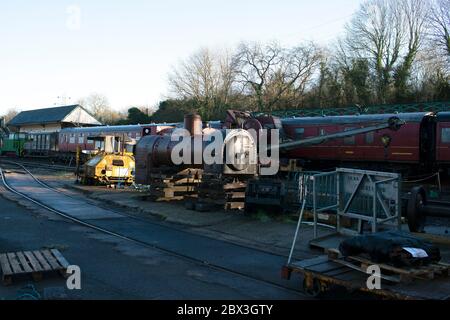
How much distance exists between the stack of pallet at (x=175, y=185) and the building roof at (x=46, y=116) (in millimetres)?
60435

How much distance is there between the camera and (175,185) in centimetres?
1577

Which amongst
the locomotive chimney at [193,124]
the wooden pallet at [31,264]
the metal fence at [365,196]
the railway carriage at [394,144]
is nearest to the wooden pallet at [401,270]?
the metal fence at [365,196]

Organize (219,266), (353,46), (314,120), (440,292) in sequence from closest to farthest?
1. (440,292)
2. (219,266)
3. (314,120)
4. (353,46)

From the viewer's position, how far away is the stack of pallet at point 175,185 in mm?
15641

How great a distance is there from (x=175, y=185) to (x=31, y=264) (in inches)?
344

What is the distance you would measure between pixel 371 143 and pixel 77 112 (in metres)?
58.8

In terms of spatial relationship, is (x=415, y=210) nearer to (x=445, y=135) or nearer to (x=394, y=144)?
(x=445, y=135)

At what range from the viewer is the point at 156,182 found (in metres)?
15.9

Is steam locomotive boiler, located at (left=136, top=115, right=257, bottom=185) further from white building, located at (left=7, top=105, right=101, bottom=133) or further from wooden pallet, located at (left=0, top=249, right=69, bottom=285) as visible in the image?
white building, located at (left=7, top=105, right=101, bottom=133)

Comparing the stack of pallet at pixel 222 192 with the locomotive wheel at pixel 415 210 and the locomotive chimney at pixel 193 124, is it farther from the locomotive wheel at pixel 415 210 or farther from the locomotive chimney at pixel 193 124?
the locomotive wheel at pixel 415 210


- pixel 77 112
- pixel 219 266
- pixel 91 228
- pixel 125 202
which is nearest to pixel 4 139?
pixel 77 112

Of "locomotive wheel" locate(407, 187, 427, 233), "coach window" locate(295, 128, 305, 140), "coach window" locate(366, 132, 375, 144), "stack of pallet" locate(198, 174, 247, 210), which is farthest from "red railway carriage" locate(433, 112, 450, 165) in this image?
"locomotive wheel" locate(407, 187, 427, 233)

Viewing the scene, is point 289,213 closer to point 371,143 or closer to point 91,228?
point 91,228

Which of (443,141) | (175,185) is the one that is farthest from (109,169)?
(443,141)
